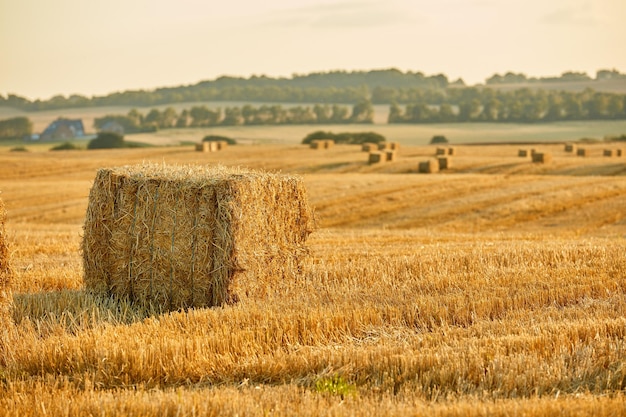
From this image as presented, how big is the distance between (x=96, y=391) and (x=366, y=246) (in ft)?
28.7

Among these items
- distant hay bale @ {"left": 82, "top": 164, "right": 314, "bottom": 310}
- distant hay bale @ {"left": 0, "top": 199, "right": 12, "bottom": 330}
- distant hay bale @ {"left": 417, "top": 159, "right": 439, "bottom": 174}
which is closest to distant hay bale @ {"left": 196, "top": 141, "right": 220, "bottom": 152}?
distant hay bale @ {"left": 417, "top": 159, "right": 439, "bottom": 174}

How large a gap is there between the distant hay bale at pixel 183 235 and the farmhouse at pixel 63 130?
66869 millimetres

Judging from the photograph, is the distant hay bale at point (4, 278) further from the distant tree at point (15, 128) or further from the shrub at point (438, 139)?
the distant tree at point (15, 128)

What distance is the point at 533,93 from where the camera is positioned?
277 feet

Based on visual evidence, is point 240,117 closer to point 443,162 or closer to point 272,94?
point 272,94

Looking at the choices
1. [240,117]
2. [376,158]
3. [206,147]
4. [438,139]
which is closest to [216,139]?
[240,117]

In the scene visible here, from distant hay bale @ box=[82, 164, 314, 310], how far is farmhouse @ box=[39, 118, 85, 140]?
66.9 metres

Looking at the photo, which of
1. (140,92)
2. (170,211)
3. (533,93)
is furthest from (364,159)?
(140,92)

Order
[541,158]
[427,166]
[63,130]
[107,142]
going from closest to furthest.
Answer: [427,166] < [541,158] < [107,142] < [63,130]

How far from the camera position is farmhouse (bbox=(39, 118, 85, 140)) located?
245 feet

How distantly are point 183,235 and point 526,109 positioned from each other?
7026 centimetres

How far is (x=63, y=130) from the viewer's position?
76250mm

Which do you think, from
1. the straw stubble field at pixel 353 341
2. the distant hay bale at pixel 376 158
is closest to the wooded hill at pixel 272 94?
the distant hay bale at pixel 376 158

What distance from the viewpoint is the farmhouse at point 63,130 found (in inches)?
2940
